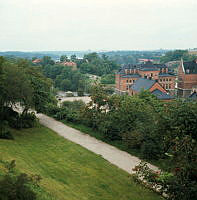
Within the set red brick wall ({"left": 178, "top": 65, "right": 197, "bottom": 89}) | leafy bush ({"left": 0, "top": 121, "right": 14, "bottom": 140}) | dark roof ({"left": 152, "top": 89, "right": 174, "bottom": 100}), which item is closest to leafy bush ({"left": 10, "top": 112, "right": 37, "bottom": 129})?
leafy bush ({"left": 0, "top": 121, "right": 14, "bottom": 140})

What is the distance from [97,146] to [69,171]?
7.97 m

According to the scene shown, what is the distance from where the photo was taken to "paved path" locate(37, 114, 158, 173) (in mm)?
21767

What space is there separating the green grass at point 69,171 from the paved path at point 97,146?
955 mm

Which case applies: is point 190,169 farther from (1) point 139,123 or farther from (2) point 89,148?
(2) point 89,148

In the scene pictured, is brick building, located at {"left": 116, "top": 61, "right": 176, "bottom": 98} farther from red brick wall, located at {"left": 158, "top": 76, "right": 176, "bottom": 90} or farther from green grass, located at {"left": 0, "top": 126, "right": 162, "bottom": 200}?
green grass, located at {"left": 0, "top": 126, "right": 162, "bottom": 200}

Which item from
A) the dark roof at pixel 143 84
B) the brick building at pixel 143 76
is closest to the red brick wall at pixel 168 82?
the brick building at pixel 143 76

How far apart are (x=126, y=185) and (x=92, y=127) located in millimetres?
14096

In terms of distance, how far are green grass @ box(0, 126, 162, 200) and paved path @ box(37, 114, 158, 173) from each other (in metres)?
0.96

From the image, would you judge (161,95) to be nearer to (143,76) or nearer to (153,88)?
(153,88)

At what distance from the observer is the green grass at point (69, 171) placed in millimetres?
15084

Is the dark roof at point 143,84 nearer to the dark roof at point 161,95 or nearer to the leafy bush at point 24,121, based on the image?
the dark roof at point 161,95

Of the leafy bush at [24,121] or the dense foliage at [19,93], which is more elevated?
the dense foliage at [19,93]

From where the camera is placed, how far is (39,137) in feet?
87.3

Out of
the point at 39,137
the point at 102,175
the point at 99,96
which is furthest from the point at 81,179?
the point at 99,96
